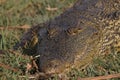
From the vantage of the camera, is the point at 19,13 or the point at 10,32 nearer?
the point at 10,32

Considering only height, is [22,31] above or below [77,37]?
below

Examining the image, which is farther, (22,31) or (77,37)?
(22,31)

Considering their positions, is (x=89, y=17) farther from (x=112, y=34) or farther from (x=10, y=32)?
(x=10, y=32)

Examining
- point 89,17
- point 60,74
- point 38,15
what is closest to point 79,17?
point 89,17
